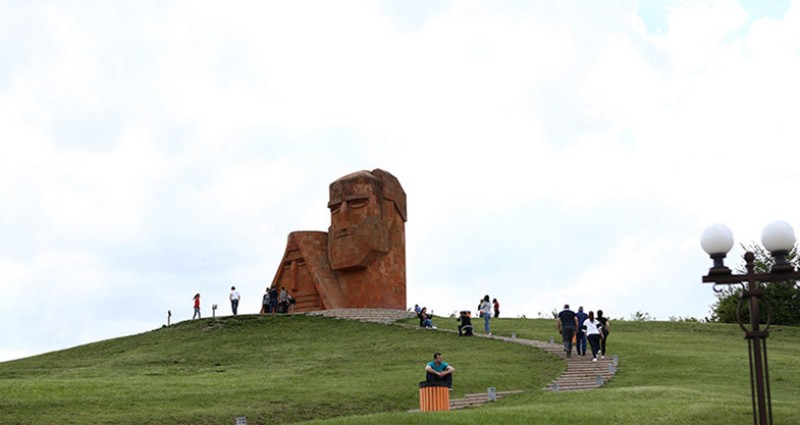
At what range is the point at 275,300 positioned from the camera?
4534 cm

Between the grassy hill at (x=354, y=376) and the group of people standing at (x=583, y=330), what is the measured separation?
2.78ft

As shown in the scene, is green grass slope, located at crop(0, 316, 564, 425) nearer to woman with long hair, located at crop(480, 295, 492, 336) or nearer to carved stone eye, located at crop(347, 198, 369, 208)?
woman with long hair, located at crop(480, 295, 492, 336)

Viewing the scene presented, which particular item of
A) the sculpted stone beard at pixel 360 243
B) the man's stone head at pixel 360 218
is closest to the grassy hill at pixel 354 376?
the sculpted stone beard at pixel 360 243

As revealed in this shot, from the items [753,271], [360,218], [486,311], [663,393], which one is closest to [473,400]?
[663,393]

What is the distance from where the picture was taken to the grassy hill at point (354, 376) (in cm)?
1878

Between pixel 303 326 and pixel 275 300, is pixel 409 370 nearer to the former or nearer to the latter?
pixel 303 326

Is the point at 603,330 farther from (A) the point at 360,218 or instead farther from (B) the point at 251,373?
(A) the point at 360,218

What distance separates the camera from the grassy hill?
61.6 ft

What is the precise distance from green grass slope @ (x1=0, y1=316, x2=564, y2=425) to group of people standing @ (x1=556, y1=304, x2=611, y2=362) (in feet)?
3.30

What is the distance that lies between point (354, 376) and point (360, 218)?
18.9m

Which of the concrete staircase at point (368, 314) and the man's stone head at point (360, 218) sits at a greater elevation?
the man's stone head at point (360, 218)

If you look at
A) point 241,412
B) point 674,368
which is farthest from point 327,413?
point 674,368

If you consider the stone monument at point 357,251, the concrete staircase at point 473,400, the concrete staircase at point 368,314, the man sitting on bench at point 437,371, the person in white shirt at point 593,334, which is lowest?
the concrete staircase at point 473,400

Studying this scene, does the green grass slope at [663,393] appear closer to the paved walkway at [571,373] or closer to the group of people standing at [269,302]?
the paved walkway at [571,373]
